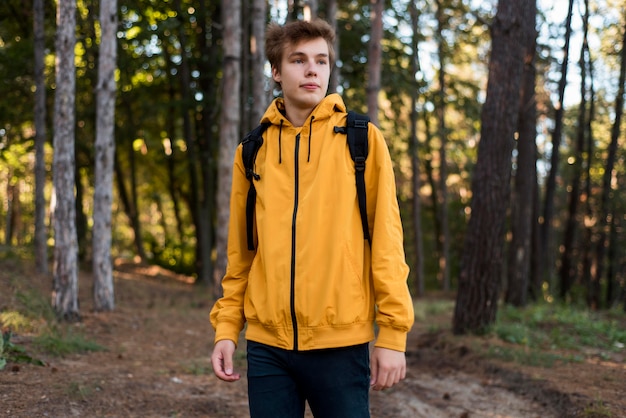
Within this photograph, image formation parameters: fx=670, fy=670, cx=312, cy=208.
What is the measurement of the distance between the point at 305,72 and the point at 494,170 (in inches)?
284

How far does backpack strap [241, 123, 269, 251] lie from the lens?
2789 millimetres

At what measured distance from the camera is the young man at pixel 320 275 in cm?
248

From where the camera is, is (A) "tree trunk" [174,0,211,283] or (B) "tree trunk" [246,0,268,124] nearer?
(B) "tree trunk" [246,0,268,124]

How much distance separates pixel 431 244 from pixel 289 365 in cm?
3220

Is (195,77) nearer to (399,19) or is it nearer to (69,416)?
(399,19)

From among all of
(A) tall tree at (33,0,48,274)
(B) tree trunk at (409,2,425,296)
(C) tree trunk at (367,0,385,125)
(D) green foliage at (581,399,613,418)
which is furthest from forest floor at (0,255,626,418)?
(B) tree trunk at (409,2,425,296)

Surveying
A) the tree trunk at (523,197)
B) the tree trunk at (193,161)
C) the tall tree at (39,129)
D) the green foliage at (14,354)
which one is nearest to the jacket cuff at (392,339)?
the green foliage at (14,354)

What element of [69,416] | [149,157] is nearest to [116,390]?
[69,416]

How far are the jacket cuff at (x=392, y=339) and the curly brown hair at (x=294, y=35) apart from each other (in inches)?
46.1

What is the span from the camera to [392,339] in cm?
243

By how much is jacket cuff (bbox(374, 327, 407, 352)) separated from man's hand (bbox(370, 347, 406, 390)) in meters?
0.02

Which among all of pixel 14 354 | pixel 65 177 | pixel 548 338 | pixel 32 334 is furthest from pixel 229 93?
pixel 14 354

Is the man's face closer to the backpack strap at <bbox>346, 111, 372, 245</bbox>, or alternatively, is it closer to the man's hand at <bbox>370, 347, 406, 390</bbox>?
the backpack strap at <bbox>346, 111, 372, 245</bbox>

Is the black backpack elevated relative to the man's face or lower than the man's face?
lower
